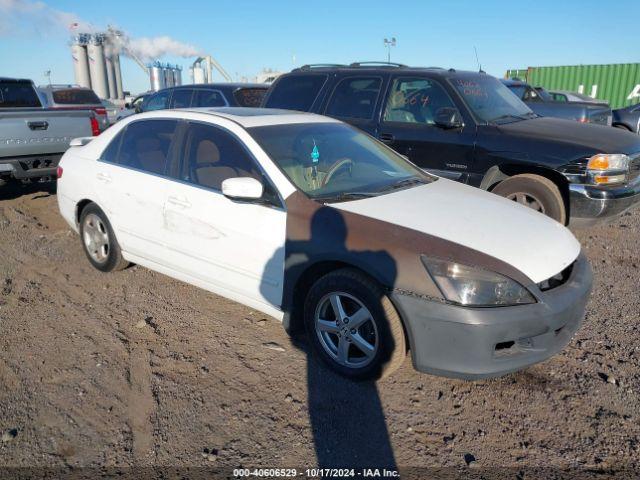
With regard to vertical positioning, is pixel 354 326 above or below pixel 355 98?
below

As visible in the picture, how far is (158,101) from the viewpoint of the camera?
10.1 m

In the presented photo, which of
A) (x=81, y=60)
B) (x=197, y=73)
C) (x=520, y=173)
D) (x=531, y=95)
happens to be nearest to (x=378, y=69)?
(x=520, y=173)

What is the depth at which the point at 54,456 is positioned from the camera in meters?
2.53

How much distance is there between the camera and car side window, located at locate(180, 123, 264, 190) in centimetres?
356

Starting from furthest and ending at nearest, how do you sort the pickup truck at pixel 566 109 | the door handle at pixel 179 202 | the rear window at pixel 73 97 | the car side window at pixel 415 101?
the rear window at pixel 73 97 → the pickup truck at pixel 566 109 → the car side window at pixel 415 101 → the door handle at pixel 179 202

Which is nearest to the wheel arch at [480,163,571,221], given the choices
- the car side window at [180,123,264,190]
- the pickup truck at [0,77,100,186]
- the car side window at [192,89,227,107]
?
the car side window at [180,123,264,190]

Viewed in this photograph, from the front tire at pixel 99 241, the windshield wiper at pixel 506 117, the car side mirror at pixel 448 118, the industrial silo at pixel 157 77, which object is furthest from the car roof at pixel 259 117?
the industrial silo at pixel 157 77

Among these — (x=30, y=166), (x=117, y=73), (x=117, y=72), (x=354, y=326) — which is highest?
(x=117, y=72)

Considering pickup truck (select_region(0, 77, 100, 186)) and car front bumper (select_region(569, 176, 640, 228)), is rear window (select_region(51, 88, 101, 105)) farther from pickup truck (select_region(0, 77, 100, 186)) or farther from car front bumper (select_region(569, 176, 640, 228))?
car front bumper (select_region(569, 176, 640, 228))

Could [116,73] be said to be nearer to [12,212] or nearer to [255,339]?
[12,212]

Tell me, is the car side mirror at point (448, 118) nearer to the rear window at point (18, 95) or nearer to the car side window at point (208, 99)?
the car side window at point (208, 99)

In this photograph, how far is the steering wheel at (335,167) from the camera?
356 centimetres

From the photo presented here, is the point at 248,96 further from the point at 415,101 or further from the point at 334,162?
the point at 334,162

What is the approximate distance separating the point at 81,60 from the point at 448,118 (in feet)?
190
